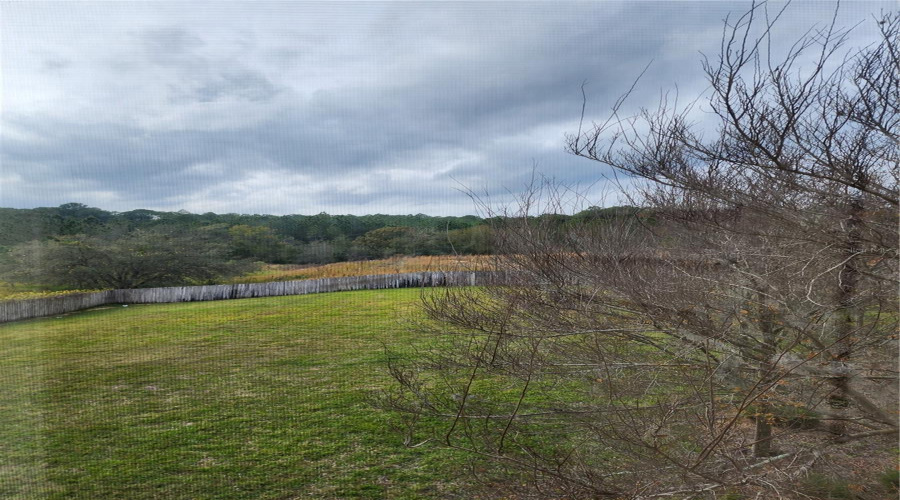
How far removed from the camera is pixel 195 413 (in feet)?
7.47

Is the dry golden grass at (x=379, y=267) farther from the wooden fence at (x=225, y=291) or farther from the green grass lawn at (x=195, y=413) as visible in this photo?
the green grass lawn at (x=195, y=413)

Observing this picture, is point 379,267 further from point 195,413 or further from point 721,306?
point 721,306

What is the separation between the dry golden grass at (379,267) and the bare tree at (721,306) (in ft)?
0.61

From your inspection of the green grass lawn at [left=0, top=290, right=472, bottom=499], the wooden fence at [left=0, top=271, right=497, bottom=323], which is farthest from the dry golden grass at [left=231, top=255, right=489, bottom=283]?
the green grass lawn at [left=0, top=290, right=472, bottom=499]

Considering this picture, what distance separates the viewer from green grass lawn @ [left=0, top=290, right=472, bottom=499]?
147 centimetres

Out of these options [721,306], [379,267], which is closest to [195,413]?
[379,267]

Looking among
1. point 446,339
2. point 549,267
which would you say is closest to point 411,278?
point 446,339

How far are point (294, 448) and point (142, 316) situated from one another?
2.22 m

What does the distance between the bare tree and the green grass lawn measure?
14.0 inches

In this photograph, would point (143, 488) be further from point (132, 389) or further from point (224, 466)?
point (132, 389)

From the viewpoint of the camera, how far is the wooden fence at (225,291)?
68.9 inches

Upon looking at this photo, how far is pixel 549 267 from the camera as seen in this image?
222 cm

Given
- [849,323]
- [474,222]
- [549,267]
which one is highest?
[474,222]

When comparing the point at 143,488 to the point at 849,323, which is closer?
the point at 143,488
